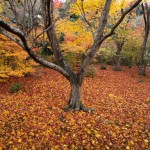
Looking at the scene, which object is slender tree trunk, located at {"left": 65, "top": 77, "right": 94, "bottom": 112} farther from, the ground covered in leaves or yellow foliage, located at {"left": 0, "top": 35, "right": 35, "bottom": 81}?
yellow foliage, located at {"left": 0, "top": 35, "right": 35, "bottom": 81}

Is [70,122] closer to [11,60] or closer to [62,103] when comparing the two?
[62,103]

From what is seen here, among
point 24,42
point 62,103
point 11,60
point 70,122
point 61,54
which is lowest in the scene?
point 70,122

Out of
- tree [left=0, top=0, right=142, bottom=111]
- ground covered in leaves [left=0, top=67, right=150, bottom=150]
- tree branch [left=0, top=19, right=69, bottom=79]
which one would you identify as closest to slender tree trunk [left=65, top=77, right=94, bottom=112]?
tree [left=0, top=0, right=142, bottom=111]

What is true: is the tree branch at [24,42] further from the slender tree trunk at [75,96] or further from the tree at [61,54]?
the slender tree trunk at [75,96]

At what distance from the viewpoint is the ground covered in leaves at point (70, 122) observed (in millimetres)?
5141

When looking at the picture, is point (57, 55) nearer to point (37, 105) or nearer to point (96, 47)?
point (96, 47)

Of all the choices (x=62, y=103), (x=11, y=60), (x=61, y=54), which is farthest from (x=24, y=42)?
(x=11, y=60)

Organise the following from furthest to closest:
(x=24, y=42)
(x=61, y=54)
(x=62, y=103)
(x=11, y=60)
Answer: (x=11, y=60) → (x=62, y=103) → (x=61, y=54) → (x=24, y=42)

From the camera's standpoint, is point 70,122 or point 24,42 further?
point 70,122

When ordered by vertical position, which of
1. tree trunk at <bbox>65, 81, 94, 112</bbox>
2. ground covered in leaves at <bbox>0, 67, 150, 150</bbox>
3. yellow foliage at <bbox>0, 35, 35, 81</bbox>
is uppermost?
yellow foliage at <bbox>0, 35, 35, 81</bbox>

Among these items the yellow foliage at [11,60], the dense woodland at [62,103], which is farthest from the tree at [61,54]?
the yellow foliage at [11,60]

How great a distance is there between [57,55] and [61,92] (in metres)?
3.80

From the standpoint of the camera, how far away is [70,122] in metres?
Answer: 6.26

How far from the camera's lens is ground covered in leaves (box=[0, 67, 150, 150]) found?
5141mm
